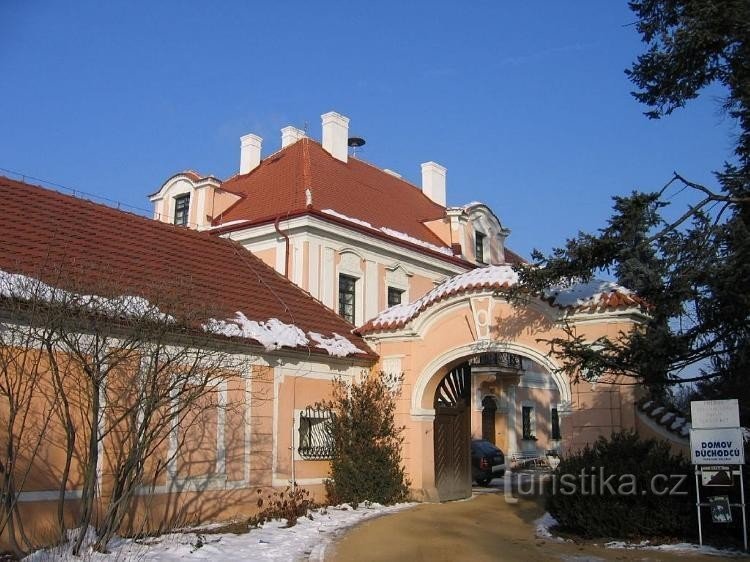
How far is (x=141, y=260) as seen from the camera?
14.8 meters

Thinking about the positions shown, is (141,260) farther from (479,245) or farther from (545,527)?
(479,245)

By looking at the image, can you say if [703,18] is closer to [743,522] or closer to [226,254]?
[743,522]

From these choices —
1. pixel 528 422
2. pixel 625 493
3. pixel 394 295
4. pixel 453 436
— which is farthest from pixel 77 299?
pixel 528 422

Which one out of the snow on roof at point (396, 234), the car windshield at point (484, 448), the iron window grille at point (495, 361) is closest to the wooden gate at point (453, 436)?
the car windshield at point (484, 448)

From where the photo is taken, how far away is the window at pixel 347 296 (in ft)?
75.6

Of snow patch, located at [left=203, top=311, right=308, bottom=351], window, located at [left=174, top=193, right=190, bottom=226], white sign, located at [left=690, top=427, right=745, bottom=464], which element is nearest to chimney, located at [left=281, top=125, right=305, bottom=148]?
window, located at [left=174, top=193, right=190, bottom=226]

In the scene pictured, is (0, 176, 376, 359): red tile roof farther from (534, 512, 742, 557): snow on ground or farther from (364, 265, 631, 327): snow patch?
(534, 512, 742, 557): snow on ground

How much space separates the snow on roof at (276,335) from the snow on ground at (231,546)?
3.23 meters

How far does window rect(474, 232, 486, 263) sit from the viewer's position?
28.5 metres

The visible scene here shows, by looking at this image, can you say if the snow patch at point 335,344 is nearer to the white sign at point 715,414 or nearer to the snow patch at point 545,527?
the snow patch at point 545,527

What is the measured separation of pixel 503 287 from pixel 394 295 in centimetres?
961

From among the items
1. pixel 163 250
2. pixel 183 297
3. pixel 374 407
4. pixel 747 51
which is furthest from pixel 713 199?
pixel 163 250

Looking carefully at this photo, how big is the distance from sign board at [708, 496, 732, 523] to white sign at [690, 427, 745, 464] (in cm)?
47

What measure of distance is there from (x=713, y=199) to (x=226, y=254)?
1095cm
